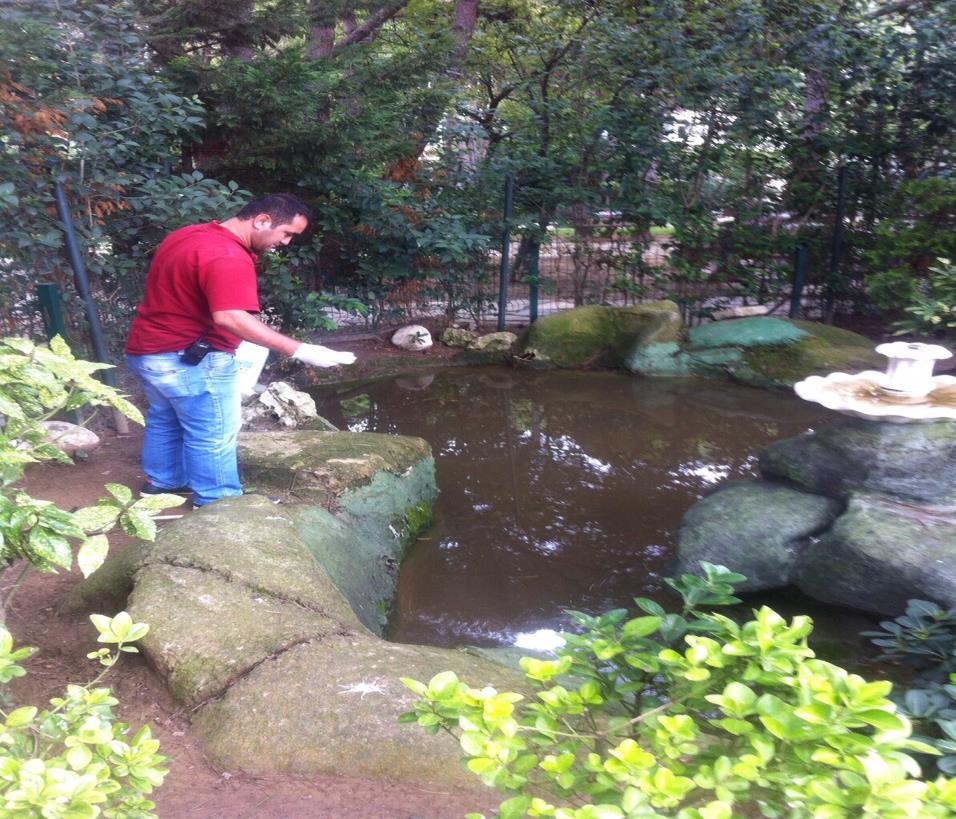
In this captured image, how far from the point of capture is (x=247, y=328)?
345 cm

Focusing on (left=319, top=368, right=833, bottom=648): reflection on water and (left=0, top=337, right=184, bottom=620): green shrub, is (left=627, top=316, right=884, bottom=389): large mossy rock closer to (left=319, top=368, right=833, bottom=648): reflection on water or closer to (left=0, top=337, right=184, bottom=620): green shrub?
(left=319, top=368, right=833, bottom=648): reflection on water

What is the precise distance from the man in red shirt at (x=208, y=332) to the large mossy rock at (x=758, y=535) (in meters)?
1.79

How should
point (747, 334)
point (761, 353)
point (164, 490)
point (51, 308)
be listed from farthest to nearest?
point (747, 334)
point (761, 353)
point (51, 308)
point (164, 490)

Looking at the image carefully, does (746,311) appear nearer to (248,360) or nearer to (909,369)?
(909,369)

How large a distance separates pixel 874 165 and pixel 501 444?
18.5 feet

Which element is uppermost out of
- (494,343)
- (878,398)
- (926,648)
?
(878,398)

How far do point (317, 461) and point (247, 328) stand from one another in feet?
3.25

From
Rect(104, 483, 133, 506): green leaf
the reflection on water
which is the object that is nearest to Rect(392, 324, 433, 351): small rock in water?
the reflection on water

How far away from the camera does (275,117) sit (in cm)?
689

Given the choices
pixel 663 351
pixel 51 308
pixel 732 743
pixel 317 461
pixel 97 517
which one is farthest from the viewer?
pixel 663 351

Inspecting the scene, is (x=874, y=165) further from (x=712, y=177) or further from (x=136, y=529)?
(x=136, y=529)

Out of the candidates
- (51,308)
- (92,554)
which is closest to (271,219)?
(92,554)

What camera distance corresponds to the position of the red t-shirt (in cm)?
347

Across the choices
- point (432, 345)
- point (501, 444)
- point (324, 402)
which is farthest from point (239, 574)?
point (432, 345)
